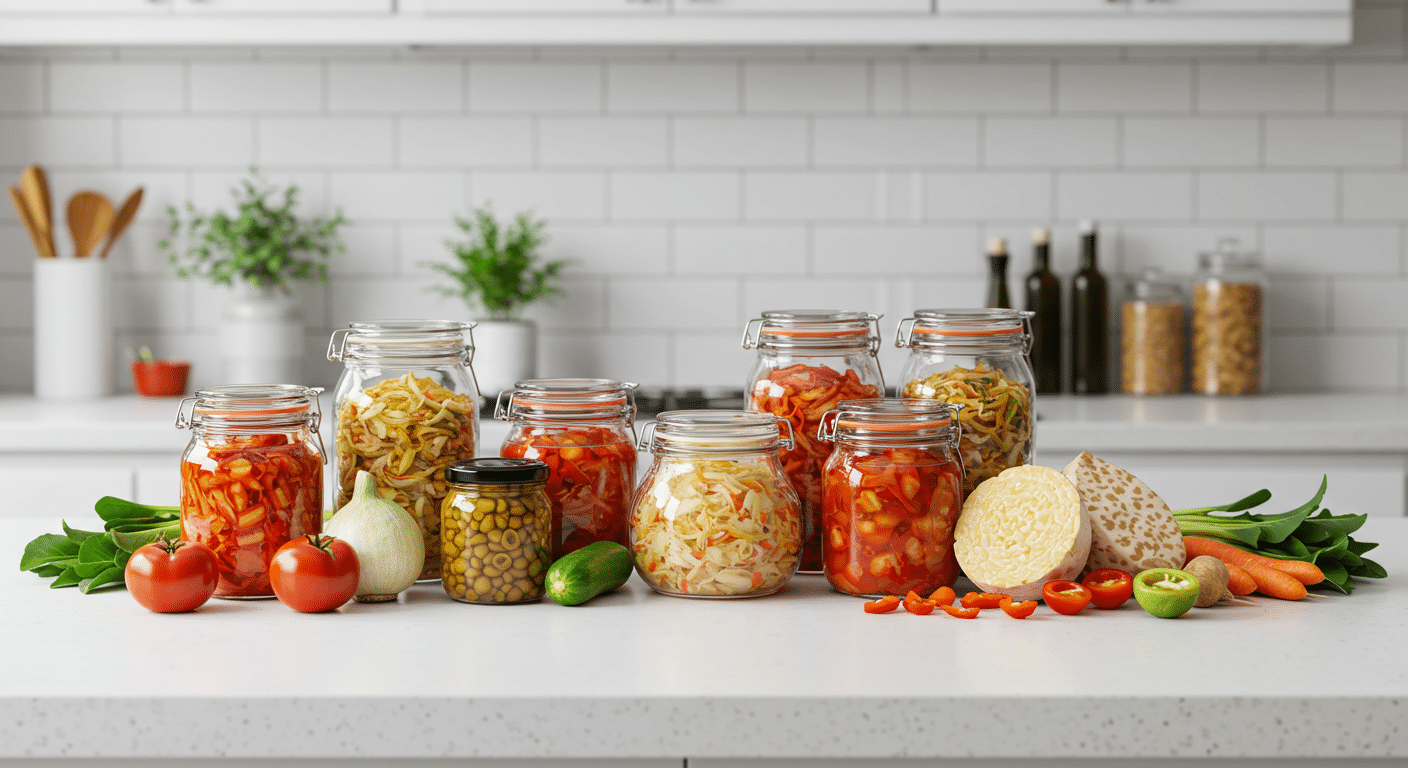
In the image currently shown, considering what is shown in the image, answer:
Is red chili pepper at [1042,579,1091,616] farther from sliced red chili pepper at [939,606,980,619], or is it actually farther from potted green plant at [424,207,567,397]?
potted green plant at [424,207,567,397]

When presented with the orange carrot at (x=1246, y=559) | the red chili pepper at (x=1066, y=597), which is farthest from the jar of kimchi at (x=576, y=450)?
the orange carrot at (x=1246, y=559)

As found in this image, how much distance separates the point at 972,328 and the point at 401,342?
49 cm

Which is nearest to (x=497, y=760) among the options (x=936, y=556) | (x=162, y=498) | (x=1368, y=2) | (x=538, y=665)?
(x=538, y=665)

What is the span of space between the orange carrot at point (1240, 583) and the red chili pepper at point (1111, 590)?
0.09 metres

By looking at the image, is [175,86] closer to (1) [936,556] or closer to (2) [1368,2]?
(1) [936,556]

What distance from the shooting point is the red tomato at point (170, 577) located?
937 mm

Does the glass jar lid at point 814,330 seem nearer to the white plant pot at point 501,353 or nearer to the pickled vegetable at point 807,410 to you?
the pickled vegetable at point 807,410

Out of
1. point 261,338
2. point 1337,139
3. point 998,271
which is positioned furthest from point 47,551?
point 1337,139

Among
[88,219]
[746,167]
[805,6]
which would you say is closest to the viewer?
[805,6]

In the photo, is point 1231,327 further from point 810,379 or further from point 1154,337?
point 810,379

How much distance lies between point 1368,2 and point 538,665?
9.29 feet

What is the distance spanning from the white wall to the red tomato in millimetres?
1984

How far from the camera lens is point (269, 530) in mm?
990

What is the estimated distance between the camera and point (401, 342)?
1.05 metres
